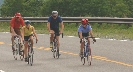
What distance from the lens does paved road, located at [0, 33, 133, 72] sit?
46.4 feet

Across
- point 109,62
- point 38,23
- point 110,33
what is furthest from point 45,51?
point 38,23

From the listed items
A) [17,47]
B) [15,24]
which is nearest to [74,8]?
[17,47]

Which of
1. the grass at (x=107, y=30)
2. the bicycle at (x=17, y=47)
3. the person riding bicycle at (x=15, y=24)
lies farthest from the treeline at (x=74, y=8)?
the person riding bicycle at (x=15, y=24)

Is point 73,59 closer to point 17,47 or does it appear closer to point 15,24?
point 17,47

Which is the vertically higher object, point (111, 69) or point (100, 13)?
point (111, 69)

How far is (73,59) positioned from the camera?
1655 centimetres

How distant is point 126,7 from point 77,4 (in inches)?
860

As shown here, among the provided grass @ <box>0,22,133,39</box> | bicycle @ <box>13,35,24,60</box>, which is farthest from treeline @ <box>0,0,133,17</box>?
bicycle @ <box>13,35,24,60</box>

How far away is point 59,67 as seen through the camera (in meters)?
14.5

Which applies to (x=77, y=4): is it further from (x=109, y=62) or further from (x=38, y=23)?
(x=109, y=62)

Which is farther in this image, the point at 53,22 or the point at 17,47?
the point at 17,47

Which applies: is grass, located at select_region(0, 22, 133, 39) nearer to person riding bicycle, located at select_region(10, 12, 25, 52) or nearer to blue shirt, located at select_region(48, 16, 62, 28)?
blue shirt, located at select_region(48, 16, 62, 28)

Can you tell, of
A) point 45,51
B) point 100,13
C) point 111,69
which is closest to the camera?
point 111,69

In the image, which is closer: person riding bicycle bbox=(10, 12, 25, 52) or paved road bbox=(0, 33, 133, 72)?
paved road bbox=(0, 33, 133, 72)
